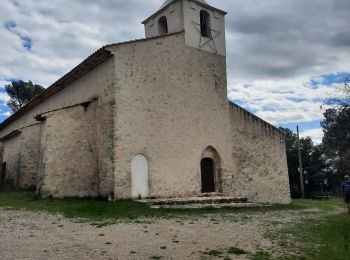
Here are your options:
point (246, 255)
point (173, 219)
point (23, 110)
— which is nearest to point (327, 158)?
point (23, 110)

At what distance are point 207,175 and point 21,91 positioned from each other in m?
39.4

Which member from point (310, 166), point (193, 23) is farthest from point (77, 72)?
point (310, 166)

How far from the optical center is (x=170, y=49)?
17.7m

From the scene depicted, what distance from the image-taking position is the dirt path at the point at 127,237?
23.1 feet

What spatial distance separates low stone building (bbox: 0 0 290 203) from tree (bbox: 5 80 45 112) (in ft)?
101

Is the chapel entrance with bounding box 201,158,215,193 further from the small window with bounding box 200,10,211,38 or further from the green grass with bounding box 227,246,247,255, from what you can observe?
the green grass with bounding box 227,246,247,255

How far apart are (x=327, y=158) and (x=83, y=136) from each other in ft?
124

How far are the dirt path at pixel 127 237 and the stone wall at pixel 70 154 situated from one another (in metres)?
4.31

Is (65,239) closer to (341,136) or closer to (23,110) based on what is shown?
(23,110)

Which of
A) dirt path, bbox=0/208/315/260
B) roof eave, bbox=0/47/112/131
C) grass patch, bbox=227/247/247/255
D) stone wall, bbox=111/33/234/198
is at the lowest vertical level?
grass patch, bbox=227/247/247/255

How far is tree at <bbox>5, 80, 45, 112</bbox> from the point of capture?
163 feet

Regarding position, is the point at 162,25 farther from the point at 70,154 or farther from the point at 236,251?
the point at 236,251

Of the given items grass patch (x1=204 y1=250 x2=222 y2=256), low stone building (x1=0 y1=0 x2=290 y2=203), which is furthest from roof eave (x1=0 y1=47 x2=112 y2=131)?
grass patch (x1=204 y1=250 x2=222 y2=256)

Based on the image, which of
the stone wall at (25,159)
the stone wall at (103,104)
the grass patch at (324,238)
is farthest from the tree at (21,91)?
the grass patch at (324,238)
